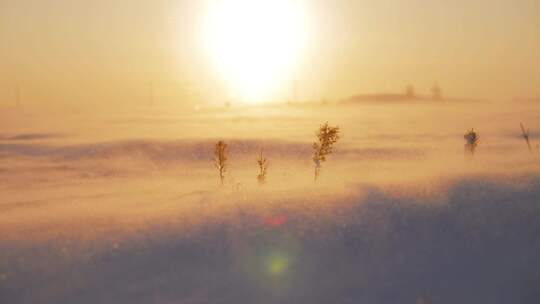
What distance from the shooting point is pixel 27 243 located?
85.5 ft

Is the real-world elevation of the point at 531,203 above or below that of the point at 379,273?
above

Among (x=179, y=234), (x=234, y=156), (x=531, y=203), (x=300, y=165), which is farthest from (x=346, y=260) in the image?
(x=234, y=156)

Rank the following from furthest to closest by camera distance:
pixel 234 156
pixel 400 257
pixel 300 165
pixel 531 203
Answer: pixel 234 156, pixel 300 165, pixel 531 203, pixel 400 257

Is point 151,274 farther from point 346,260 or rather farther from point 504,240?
point 504,240

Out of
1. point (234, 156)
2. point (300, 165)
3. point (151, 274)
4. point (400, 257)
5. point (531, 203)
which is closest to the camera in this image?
point (151, 274)

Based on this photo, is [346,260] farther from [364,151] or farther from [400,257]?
[364,151]

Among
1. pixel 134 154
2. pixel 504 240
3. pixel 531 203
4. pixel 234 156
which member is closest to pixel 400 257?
pixel 504 240

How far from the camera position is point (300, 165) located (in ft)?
343

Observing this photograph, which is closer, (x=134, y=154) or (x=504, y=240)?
(x=504, y=240)

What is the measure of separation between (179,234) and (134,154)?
102 metres

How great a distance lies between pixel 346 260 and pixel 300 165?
7879 centimetres

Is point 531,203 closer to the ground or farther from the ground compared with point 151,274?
farther from the ground

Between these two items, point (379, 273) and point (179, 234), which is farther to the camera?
point (179, 234)

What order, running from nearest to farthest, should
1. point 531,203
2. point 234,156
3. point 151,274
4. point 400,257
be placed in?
point 151,274
point 400,257
point 531,203
point 234,156
